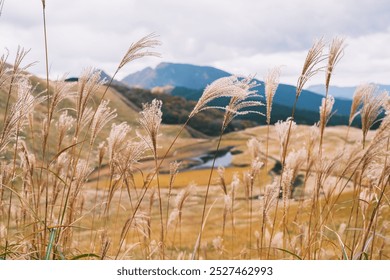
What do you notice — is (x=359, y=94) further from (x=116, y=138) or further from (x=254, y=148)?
(x=116, y=138)

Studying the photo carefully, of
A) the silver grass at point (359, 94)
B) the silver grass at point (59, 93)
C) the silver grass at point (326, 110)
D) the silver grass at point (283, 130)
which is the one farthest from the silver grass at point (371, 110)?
the silver grass at point (59, 93)

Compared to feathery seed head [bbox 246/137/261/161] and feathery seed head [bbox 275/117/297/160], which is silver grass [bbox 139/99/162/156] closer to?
feathery seed head [bbox 275/117/297/160]

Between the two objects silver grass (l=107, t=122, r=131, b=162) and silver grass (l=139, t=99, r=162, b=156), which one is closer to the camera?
silver grass (l=139, t=99, r=162, b=156)

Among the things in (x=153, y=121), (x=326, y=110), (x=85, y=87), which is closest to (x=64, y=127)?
(x=85, y=87)

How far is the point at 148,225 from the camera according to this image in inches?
135

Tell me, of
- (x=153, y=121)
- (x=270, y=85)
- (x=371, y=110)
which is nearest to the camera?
(x=153, y=121)

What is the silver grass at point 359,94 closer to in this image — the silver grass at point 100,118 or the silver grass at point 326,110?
the silver grass at point 326,110

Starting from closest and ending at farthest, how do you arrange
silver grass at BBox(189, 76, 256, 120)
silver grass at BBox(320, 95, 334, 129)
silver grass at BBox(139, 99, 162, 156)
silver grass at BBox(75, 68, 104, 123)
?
silver grass at BBox(189, 76, 256, 120)
silver grass at BBox(139, 99, 162, 156)
silver grass at BBox(75, 68, 104, 123)
silver grass at BBox(320, 95, 334, 129)

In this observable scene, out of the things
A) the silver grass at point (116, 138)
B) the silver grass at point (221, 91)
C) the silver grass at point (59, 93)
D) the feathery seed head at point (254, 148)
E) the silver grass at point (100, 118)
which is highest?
the silver grass at point (221, 91)

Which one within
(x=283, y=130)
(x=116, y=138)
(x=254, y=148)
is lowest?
(x=254, y=148)

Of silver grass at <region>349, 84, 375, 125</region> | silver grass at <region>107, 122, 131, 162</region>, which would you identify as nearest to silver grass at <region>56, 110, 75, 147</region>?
silver grass at <region>107, 122, 131, 162</region>
